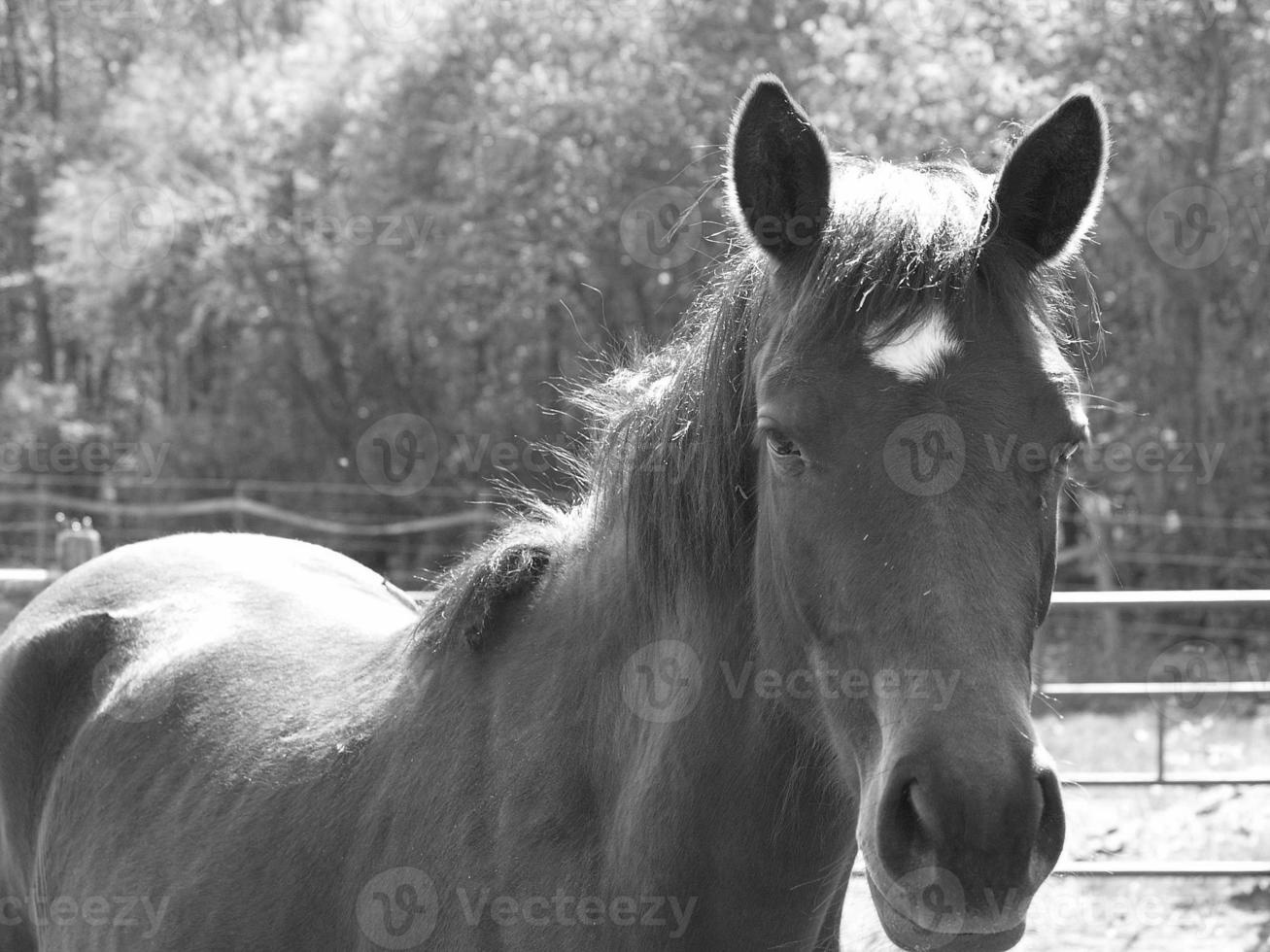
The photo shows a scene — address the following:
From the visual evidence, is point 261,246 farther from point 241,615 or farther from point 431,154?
point 241,615

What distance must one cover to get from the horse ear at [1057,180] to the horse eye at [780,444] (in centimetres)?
51

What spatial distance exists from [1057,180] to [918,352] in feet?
1.55

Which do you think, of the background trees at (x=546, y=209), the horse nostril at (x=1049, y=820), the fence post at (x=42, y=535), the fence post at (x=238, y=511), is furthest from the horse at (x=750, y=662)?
the fence post at (x=42, y=535)

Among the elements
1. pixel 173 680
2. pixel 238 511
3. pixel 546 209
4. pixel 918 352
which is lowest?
pixel 238 511

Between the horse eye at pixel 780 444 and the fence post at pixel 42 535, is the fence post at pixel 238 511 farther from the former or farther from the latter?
the horse eye at pixel 780 444

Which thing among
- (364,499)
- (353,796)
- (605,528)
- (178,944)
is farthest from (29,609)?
(364,499)

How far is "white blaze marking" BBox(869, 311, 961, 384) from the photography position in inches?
68.6

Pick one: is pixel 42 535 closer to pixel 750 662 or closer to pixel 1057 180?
pixel 750 662

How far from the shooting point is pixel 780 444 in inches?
70.9

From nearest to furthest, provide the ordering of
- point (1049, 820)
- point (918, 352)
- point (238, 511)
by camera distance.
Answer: point (1049, 820), point (918, 352), point (238, 511)

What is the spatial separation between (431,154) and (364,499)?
14.9 feet

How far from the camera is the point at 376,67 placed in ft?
47.7

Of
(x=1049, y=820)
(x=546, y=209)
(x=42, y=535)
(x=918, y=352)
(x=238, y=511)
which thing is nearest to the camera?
(x=1049, y=820)

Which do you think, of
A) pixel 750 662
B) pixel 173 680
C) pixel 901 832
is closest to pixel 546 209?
pixel 173 680
